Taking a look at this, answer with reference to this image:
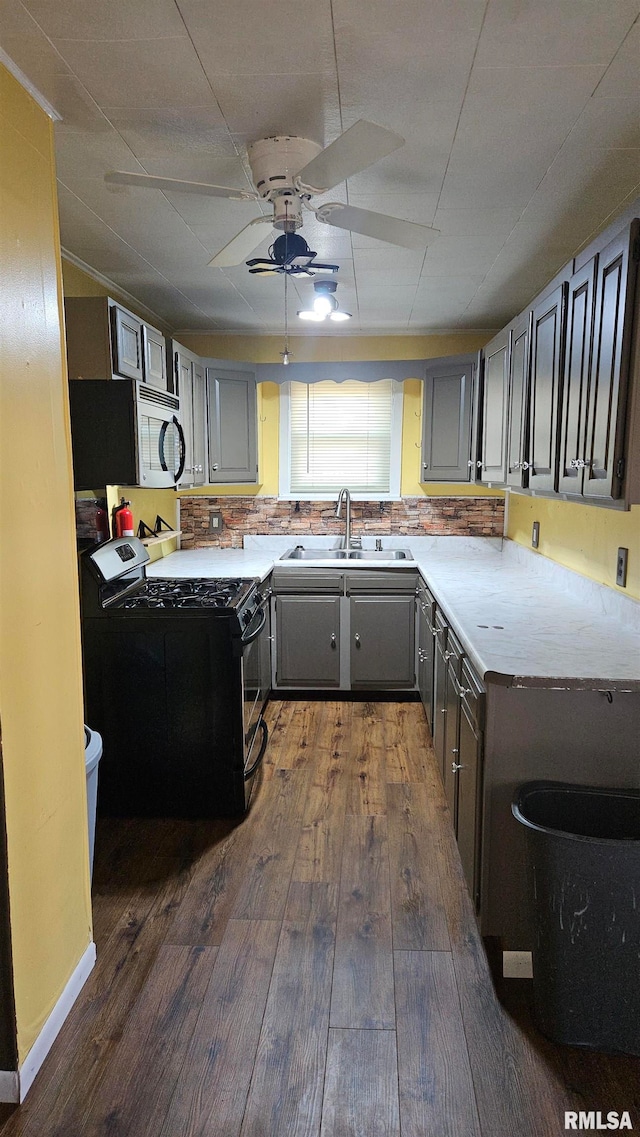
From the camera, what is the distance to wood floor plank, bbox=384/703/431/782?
3492mm

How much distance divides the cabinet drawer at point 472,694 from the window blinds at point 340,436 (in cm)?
278

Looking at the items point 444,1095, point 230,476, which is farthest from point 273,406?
point 444,1095

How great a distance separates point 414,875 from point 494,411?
2.44 metres

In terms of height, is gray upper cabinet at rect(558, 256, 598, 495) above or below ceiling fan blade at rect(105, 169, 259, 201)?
below

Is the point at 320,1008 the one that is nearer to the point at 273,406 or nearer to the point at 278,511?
the point at 278,511

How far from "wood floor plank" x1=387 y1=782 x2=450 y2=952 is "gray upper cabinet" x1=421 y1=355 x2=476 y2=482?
2168 millimetres

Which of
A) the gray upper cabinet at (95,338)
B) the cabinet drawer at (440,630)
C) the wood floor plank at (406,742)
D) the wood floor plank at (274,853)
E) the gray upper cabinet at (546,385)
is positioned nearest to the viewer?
the wood floor plank at (274,853)

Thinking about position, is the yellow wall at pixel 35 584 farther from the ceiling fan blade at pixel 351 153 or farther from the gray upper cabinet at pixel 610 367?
the gray upper cabinet at pixel 610 367

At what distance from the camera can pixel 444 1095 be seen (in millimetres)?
1676

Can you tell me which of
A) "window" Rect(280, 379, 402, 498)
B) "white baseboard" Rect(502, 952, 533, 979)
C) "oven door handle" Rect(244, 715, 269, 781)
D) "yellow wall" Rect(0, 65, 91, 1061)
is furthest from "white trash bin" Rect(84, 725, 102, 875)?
"window" Rect(280, 379, 402, 498)

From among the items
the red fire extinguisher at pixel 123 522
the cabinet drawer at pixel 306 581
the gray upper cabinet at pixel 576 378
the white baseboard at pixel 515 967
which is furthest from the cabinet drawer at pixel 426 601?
the white baseboard at pixel 515 967

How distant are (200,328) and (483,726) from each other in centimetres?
372

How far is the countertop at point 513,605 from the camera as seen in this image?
2080 millimetres

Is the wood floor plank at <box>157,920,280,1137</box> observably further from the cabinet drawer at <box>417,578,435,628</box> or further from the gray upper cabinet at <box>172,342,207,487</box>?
the gray upper cabinet at <box>172,342,207,487</box>
